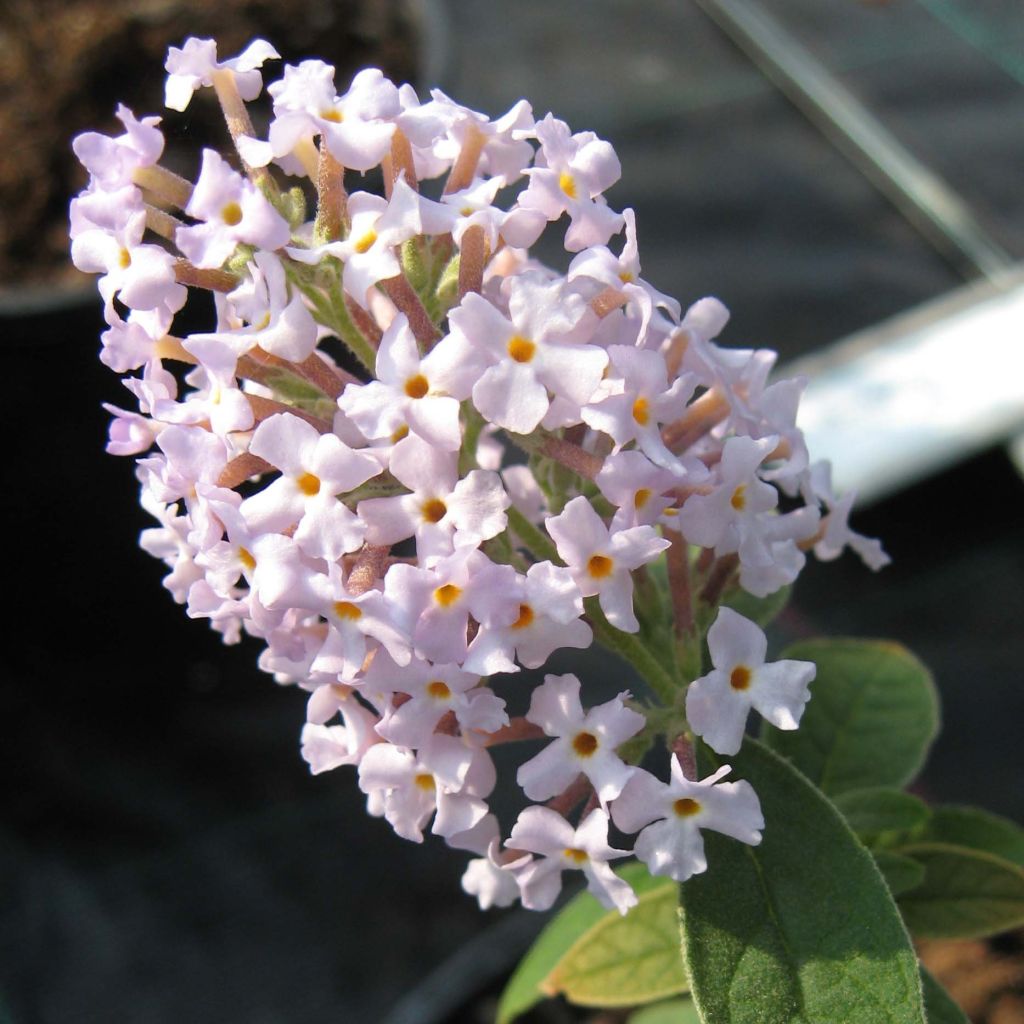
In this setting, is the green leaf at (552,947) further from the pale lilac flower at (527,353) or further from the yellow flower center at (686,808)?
the pale lilac flower at (527,353)

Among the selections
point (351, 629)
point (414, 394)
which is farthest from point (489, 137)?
point (351, 629)

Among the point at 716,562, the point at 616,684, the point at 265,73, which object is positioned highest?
the point at 716,562

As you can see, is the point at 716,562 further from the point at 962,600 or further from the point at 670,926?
the point at 962,600

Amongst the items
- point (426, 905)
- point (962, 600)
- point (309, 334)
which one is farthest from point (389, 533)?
point (962, 600)

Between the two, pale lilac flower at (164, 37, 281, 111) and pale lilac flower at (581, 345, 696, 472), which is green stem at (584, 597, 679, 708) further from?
pale lilac flower at (164, 37, 281, 111)

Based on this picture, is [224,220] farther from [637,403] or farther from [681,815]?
[681,815]
